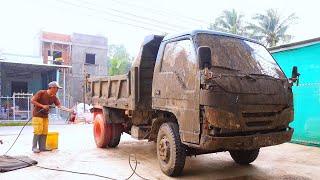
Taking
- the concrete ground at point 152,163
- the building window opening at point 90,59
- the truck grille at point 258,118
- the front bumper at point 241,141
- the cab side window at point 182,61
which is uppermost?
the building window opening at point 90,59

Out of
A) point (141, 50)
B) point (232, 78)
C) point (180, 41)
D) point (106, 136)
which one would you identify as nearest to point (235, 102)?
point (232, 78)

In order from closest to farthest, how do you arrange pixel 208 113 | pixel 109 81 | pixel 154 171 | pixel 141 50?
1. pixel 208 113
2. pixel 154 171
3. pixel 141 50
4. pixel 109 81

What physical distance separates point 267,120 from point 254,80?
0.63m

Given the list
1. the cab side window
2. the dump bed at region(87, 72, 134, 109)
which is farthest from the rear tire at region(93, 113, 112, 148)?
the cab side window

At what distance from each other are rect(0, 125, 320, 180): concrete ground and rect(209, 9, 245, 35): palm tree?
24562 mm

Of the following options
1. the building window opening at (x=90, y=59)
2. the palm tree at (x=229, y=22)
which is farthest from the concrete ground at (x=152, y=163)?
the palm tree at (x=229, y=22)

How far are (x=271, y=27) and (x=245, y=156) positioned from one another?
89.4 feet

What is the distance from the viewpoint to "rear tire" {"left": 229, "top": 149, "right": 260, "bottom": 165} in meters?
6.99

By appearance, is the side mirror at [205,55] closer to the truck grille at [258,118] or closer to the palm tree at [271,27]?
the truck grille at [258,118]

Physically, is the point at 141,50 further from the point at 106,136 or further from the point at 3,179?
the point at 3,179

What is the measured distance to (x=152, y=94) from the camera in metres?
6.70

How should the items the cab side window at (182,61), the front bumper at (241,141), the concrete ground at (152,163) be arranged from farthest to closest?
the concrete ground at (152,163) → the cab side window at (182,61) → the front bumper at (241,141)

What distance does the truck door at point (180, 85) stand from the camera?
5.44 meters

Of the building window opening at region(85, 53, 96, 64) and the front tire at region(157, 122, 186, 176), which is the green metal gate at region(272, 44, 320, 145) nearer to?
the front tire at region(157, 122, 186, 176)
